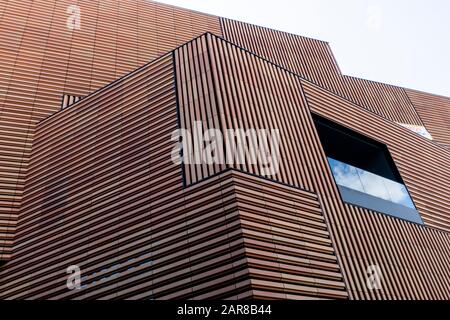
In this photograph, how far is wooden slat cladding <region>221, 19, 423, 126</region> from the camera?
20.9 m

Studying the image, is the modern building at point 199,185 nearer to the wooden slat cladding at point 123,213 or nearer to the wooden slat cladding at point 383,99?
the wooden slat cladding at point 123,213

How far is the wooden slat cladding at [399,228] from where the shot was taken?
9.95 metres

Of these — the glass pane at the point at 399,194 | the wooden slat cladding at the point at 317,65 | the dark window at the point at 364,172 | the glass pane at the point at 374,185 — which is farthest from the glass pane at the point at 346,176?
the wooden slat cladding at the point at 317,65

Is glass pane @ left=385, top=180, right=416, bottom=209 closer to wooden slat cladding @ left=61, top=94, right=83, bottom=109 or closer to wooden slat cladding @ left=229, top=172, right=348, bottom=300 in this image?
wooden slat cladding @ left=229, top=172, right=348, bottom=300

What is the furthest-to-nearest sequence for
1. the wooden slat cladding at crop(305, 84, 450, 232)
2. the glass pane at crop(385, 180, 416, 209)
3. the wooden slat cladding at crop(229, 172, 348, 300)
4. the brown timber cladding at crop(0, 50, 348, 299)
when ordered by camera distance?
the wooden slat cladding at crop(305, 84, 450, 232), the glass pane at crop(385, 180, 416, 209), the brown timber cladding at crop(0, 50, 348, 299), the wooden slat cladding at crop(229, 172, 348, 300)

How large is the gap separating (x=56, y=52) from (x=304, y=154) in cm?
1210

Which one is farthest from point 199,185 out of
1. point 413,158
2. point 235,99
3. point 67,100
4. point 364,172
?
point 413,158

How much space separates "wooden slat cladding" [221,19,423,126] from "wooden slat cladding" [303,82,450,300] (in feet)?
19.2

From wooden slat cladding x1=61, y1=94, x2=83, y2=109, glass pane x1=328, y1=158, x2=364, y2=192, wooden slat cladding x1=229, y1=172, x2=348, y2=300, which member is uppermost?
wooden slat cladding x1=61, y1=94, x2=83, y2=109

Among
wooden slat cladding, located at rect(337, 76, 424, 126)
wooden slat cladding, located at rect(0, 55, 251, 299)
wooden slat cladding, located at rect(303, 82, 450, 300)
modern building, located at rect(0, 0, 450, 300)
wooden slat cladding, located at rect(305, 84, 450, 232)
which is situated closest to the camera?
wooden slat cladding, located at rect(0, 55, 251, 299)

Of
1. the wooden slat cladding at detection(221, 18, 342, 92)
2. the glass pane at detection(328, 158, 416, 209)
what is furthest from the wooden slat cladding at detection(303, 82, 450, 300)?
the wooden slat cladding at detection(221, 18, 342, 92)

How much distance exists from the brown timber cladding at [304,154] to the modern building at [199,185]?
0.05m

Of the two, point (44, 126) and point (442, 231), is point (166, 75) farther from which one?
point (442, 231)

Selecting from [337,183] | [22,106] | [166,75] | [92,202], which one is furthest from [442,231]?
[22,106]
